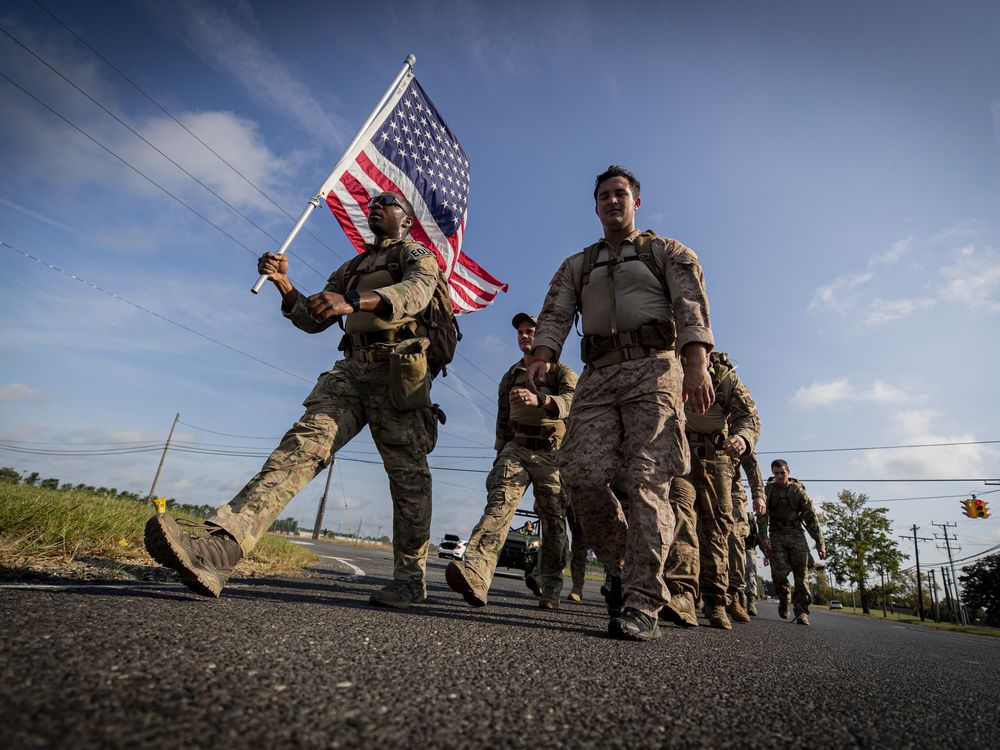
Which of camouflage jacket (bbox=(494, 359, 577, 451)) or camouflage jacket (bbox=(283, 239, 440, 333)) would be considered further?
camouflage jacket (bbox=(494, 359, 577, 451))

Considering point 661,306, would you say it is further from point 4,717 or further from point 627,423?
point 4,717

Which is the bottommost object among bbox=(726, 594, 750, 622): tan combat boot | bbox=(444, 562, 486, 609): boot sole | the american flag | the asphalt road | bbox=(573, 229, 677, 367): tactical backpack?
bbox=(726, 594, 750, 622): tan combat boot

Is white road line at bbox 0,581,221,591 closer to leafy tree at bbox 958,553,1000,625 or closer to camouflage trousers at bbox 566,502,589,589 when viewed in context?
camouflage trousers at bbox 566,502,589,589

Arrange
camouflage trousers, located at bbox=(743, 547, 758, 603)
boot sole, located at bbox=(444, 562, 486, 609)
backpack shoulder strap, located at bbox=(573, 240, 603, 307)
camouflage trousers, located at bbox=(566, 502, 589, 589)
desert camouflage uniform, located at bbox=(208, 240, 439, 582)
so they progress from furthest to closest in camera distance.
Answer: camouflage trousers, located at bbox=(743, 547, 758, 603) < camouflage trousers, located at bbox=(566, 502, 589, 589) < backpack shoulder strap, located at bbox=(573, 240, 603, 307) < boot sole, located at bbox=(444, 562, 486, 609) < desert camouflage uniform, located at bbox=(208, 240, 439, 582)

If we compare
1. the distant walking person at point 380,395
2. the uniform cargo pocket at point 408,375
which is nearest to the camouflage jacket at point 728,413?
the distant walking person at point 380,395

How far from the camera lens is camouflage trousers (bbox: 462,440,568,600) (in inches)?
128

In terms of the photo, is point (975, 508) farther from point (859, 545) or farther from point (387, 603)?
point (387, 603)

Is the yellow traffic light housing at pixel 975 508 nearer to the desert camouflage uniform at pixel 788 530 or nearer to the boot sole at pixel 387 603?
the desert camouflage uniform at pixel 788 530

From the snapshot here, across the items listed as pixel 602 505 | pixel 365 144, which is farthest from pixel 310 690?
pixel 365 144

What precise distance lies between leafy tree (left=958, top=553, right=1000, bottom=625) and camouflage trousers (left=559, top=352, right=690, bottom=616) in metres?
53.5

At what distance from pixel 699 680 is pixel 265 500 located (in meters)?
1.99

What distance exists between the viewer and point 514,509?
380 cm

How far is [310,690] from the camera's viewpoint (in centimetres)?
106

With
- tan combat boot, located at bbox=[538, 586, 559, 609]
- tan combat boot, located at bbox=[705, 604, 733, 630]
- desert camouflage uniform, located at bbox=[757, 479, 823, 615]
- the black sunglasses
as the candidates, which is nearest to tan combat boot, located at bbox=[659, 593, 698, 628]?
tan combat boot, located at bbox=[705, 604, 733, 630]
